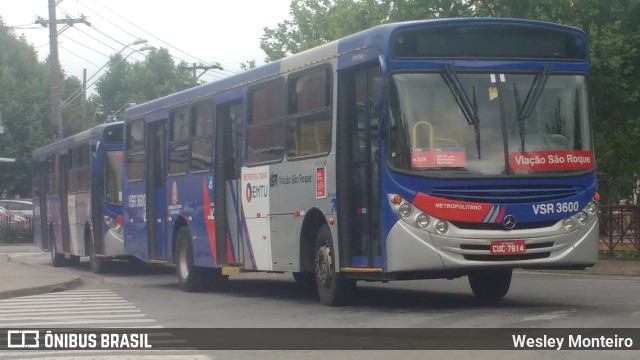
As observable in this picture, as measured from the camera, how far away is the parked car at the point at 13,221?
52031mm

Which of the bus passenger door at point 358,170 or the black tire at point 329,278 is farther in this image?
the black tire at point 329,278

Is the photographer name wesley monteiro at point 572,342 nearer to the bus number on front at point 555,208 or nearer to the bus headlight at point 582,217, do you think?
the bus number on front at point 555,208

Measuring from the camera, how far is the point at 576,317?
1341 cm

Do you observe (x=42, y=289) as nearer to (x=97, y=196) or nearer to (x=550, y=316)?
(x=97, y=196)

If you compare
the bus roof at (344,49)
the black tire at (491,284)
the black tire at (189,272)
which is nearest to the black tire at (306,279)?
the black tire at (189,272)

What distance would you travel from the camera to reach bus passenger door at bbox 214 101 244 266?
62.6 feet

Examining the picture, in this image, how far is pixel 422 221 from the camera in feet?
46.3

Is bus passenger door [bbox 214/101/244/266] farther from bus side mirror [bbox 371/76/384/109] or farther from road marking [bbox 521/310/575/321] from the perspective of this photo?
road marking [bbox 521/310/575/321]

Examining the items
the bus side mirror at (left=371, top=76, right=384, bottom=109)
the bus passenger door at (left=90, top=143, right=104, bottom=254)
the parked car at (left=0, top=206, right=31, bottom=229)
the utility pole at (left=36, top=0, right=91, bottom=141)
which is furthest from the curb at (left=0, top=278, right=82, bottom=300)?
the parked car at (left=0, top=206, right=31, bottom=229)

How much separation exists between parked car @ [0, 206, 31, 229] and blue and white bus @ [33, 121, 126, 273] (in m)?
17.3

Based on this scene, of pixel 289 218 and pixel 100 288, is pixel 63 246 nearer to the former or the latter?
pixel 100 288

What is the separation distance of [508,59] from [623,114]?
49.1 feet

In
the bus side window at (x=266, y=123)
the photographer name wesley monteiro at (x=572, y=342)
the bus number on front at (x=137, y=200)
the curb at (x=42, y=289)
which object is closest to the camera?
the photographer name wesley monteiro at (x=572, y=342)

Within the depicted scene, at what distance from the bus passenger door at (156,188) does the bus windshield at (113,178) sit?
457 centimetres
